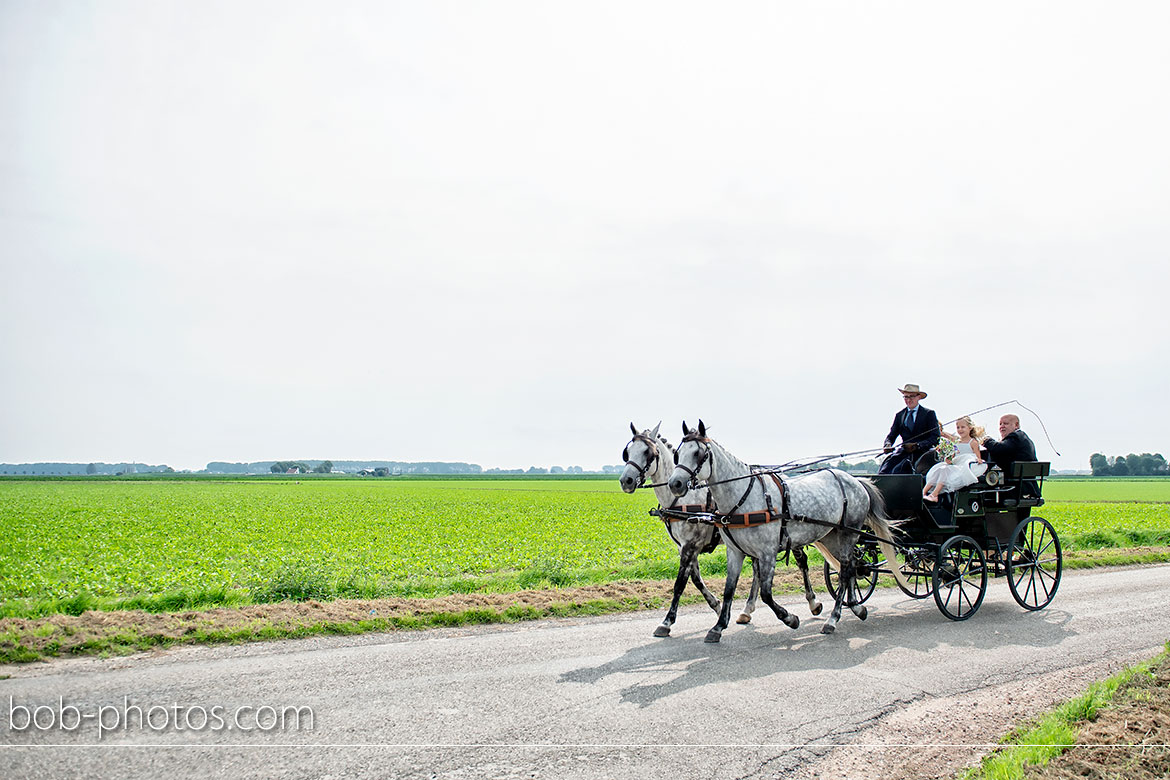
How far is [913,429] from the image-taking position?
1133 cm

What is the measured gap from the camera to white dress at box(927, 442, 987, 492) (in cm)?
1009

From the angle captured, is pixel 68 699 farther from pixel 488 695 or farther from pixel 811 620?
pixel 811 620

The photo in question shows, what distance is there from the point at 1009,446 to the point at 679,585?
18.1 feet

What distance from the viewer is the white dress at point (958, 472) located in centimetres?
1009

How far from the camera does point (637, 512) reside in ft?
125

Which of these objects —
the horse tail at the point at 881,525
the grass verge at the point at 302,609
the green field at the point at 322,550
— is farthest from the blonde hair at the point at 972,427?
the green field at the point at 322,550

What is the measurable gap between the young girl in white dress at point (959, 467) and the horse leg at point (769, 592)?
301cm

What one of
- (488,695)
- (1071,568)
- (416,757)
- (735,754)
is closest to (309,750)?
(416,757)

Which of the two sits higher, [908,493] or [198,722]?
[908,493]

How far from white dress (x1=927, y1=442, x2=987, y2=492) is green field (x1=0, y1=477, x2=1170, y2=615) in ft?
17.6

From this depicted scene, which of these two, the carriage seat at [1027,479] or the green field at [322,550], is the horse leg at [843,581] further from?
the green field at [322,550]

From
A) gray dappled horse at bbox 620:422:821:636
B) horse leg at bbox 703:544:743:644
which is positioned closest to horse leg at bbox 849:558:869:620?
gray dappled horse at bbox 620:422:821:636

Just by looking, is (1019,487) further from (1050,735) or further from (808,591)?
(1050,735)

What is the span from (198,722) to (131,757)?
2.45 feet
